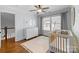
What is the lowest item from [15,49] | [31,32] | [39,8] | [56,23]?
[15,49]

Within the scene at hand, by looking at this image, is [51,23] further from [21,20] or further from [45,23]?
[21,20]

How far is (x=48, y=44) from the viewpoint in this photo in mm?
1214

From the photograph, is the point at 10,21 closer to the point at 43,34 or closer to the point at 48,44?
the point at 43,34

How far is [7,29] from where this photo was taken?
1.21m

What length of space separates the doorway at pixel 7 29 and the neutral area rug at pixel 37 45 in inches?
7.3

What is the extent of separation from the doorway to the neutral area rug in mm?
186

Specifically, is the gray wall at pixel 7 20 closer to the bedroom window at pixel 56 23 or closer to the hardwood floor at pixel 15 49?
the hardwood floor at pixel 15 49

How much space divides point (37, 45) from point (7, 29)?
46cm

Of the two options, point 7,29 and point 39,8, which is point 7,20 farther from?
point 39,8

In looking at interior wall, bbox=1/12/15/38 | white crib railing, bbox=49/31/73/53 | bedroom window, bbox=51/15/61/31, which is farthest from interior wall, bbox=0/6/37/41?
white crib railing, bbox=49/31/73/53

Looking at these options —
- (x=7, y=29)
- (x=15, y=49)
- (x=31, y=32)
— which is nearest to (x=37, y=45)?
(x=31, y=32)

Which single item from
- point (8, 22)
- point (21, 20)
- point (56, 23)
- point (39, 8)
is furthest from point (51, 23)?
point (8, 22)

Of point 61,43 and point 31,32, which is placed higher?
point 31,32
